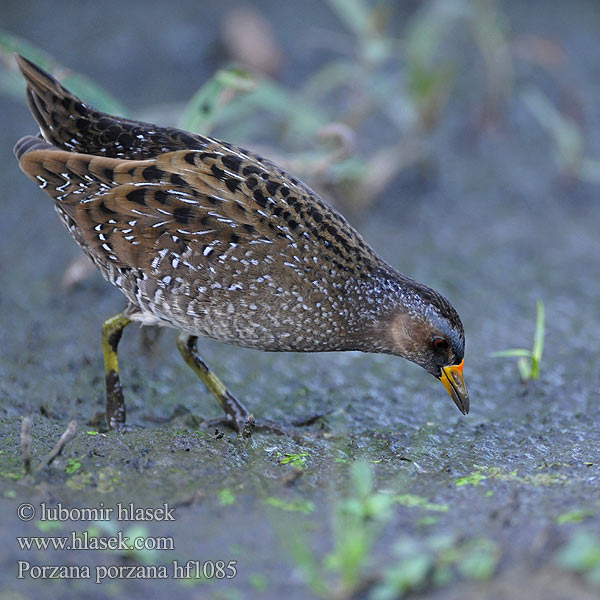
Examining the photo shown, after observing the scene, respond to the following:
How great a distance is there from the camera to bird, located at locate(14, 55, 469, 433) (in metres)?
3.29

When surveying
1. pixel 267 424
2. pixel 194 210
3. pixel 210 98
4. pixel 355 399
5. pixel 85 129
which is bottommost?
pixel 267 424

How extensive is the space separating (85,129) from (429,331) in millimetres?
1690

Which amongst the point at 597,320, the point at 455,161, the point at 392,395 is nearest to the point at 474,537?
the point at 392,395

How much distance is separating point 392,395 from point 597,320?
152 centimetres

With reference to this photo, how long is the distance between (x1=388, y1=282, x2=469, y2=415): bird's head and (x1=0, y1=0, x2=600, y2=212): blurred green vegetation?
1293 mm

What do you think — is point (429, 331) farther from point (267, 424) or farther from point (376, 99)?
point (376, 99)

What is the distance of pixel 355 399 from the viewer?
13.4 feet

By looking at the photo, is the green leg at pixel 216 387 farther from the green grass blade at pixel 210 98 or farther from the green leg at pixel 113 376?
the green grass blade at pixel 210 98

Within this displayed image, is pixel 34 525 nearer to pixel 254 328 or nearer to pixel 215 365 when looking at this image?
pixel 254 328

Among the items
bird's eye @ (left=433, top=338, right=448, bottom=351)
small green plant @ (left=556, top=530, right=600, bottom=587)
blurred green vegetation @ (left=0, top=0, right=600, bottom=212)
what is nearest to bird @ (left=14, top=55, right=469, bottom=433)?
bird's eye @ (left=433, top=338, right=448, bottom=351)

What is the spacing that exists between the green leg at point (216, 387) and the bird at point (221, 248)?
1.3 inches

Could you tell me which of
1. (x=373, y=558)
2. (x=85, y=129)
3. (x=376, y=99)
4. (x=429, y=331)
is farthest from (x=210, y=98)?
(x=373, y=558)

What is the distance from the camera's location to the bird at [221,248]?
329 centimetres

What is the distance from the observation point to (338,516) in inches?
95.8
